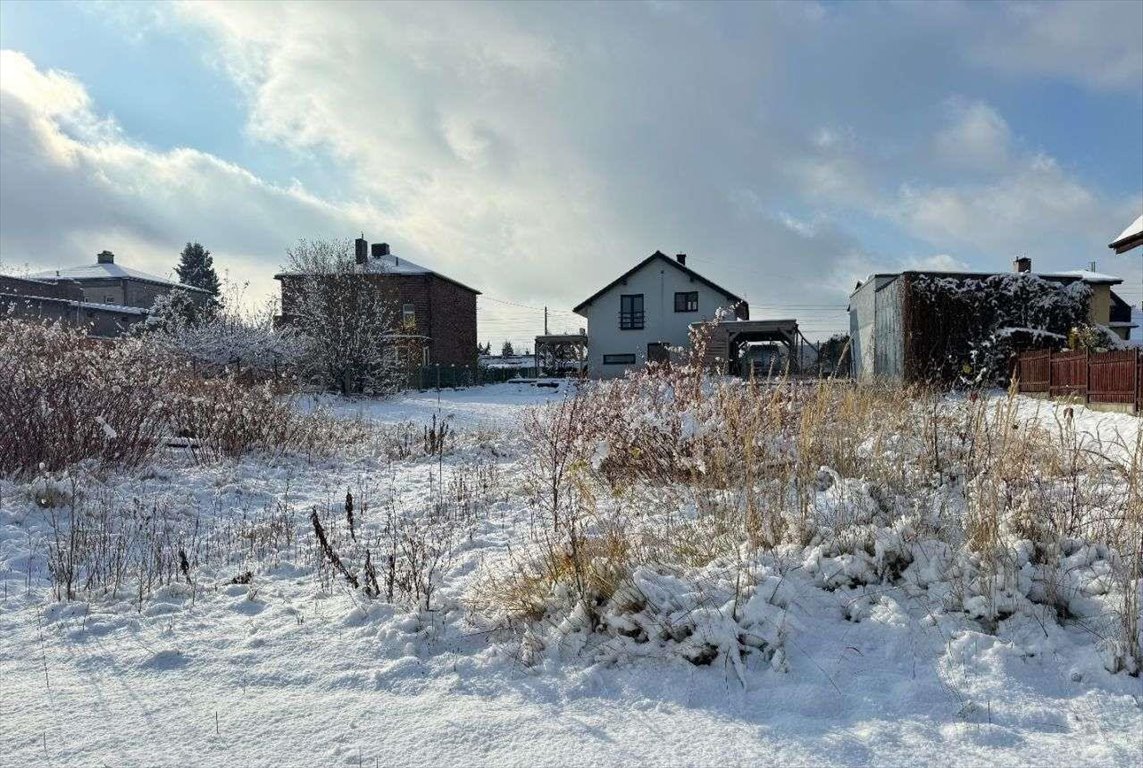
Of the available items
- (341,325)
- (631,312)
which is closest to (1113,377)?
(341,325)

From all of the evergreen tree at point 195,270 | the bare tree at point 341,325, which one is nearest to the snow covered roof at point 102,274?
the evergreen tree at point 195,270

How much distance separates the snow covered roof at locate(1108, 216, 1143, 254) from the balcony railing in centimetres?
2623

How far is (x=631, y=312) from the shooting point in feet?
124

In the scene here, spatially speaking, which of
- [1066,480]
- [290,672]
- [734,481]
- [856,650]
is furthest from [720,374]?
[290,672]

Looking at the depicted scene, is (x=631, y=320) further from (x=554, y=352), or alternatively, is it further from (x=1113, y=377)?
(x=1113, y=377)

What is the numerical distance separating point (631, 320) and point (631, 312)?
46cm

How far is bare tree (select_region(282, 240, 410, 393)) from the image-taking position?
23.0 metres

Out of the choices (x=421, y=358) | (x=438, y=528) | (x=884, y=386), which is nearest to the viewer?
(x=438, y=528)

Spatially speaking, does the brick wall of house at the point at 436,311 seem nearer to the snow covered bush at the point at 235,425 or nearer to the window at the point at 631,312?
the window at the point at 631,312

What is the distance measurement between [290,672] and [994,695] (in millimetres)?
2832

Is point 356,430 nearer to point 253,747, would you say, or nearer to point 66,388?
point 66,388

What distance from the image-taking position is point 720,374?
Answer: 6816mm

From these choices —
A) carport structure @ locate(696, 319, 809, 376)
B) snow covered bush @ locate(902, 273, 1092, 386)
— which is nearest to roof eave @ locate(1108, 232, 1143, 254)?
snow covered bush @ locate(902, 273, 1092, 386)

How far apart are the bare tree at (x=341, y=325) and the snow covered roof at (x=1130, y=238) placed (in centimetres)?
1972
